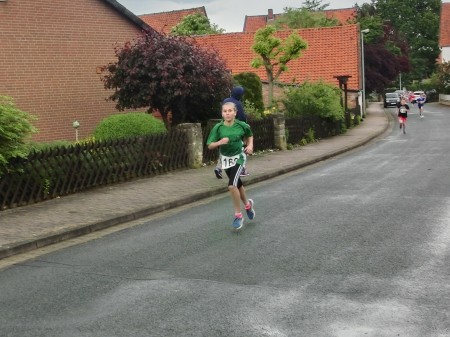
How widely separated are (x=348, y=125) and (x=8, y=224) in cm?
2763

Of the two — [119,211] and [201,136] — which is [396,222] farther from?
[201,136]

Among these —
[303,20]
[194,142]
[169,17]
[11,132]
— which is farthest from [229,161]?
[169,17]

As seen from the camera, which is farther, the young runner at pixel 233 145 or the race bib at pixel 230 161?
the race bib at pixel 230 161

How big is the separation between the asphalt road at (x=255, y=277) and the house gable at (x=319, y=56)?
3196cm

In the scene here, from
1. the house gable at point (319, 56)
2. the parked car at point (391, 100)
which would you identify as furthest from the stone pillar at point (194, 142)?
the parked car at point (391, 100)

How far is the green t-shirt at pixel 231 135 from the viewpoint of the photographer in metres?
8.20

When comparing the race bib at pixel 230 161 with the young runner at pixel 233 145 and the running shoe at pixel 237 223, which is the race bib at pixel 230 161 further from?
the running shoe at pixel 237 223

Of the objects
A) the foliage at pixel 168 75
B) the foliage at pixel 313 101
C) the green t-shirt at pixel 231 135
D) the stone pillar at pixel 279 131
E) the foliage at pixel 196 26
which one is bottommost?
the stone pillar at pixel 279 131

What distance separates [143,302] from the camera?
5.11 meters

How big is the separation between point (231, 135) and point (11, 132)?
404cm

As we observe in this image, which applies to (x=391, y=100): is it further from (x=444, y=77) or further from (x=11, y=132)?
(x=11, y=132)

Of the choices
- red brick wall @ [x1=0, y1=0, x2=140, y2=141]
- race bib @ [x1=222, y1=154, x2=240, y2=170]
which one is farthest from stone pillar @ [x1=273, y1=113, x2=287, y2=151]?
race bib @ [x1=222, y1=154, x2=240, y2=170]

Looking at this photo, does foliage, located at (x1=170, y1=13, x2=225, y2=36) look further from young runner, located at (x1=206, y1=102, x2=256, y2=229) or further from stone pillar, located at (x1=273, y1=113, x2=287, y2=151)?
young runner, located at (x1=206, y1=102, x2=256, y2=229)

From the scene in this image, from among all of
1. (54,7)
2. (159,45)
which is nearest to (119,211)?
(159,45)
